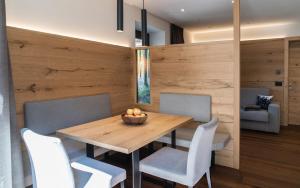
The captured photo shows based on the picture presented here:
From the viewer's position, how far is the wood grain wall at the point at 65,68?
230cm

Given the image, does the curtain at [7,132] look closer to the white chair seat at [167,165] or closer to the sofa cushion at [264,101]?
the white chair seat at [167,165]

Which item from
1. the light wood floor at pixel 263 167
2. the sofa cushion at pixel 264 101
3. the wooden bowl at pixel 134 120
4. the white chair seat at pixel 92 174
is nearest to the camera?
the white chair seat at pixel 92 174

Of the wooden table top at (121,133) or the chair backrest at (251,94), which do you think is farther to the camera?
the chair backrest at (251,94)

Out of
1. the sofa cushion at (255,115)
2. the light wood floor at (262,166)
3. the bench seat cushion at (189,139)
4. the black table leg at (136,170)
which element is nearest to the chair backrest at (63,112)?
the light wood floor at (262,166)

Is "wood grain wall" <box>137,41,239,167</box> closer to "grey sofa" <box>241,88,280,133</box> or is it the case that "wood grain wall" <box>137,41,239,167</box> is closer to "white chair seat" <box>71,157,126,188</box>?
"white chair seat" <box>71,157,126,188</box>

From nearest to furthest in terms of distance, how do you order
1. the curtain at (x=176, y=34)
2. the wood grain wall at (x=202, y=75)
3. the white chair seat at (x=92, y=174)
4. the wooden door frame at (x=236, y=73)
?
the white chair seat at (x=92, y=174)
the wooden door frame at (x=236, y=73)
the wood grain wall at (x=202, y=75)
the curtain at (x=176, y=34)

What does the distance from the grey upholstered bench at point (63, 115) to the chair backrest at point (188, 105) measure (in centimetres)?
96

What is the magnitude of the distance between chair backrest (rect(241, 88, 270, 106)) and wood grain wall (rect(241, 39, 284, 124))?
0.36m

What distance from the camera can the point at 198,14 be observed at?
459 cm

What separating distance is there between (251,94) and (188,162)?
4042mm

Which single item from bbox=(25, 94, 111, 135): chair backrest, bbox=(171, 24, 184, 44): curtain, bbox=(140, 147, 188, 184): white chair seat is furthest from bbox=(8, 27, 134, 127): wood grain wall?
bbox=(171, 24, 184, 44): curtain

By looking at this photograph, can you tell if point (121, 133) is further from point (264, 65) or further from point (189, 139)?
point (264, 65)

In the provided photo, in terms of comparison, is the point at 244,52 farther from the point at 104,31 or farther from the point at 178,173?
the point at 178,173

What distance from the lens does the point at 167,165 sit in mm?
1947
